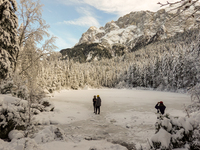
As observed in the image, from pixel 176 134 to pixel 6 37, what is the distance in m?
11.8

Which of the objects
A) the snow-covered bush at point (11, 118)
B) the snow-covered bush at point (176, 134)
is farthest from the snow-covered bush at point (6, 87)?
the snow-covered bush at point (176, 134)

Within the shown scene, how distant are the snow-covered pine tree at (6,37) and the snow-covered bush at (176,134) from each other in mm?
10467

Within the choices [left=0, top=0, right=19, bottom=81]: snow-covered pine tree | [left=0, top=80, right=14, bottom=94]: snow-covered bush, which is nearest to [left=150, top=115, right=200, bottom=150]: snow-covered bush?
[left=0, top=80, right=14, bottom=94]: snow-covered bush

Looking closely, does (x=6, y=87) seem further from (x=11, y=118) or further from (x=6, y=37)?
(x=11, y=118)

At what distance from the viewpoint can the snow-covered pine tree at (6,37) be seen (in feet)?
30.2

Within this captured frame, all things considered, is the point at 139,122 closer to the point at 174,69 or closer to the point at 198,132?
the point at 198,132

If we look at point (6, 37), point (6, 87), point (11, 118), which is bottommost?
point (11, 118)

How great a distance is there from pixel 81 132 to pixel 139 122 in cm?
440

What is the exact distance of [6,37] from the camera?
940 centimetres

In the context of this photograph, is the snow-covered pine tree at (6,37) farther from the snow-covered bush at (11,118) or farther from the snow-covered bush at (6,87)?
the snow-covered bush at (11,118)

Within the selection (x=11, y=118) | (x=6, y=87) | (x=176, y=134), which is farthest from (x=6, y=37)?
(x=176, y=134)

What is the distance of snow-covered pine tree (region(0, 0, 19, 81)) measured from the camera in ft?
30.2

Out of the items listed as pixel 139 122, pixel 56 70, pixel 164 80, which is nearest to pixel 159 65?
pixel 164 80

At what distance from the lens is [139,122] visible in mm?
9367
